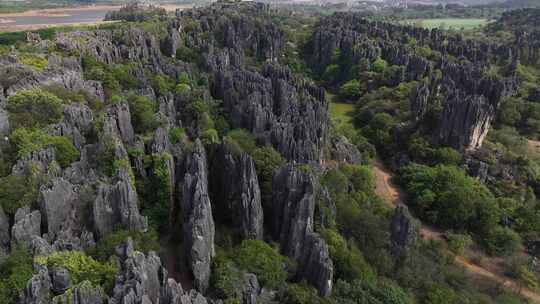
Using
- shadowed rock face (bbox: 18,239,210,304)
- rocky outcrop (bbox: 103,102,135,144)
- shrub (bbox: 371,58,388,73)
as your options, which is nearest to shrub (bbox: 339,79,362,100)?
shrub (bbox: 371,58,388,73)

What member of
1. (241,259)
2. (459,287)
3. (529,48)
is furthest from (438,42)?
(241,259)

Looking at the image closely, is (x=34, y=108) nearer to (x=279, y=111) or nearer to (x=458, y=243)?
(x=279, y=111)

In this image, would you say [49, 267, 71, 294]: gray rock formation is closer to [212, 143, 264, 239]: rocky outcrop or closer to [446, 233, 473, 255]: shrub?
[212, 143, 264, 239]: rocky outcrop

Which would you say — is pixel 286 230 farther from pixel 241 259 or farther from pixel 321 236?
pixel 241 259

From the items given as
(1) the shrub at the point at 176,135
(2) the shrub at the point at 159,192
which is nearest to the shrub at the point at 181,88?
(1) the shrub at the point at 176,135

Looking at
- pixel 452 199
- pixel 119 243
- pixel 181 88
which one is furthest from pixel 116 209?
pixel 452 199

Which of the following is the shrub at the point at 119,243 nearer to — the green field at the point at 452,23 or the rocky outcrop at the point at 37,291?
the rocky outcrop at the point at 37,291
